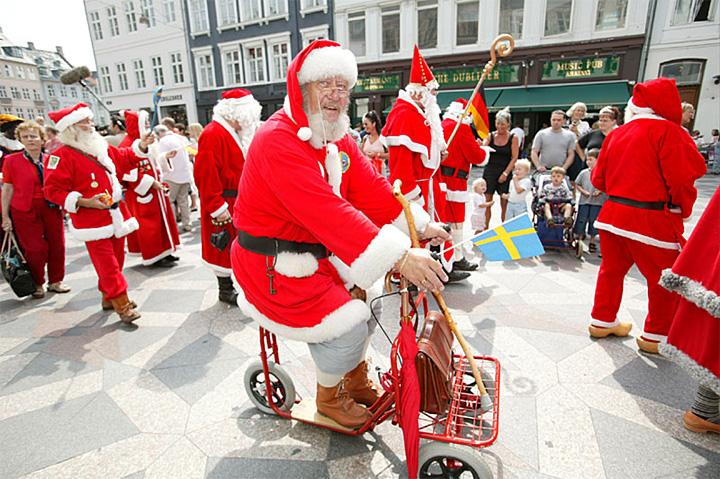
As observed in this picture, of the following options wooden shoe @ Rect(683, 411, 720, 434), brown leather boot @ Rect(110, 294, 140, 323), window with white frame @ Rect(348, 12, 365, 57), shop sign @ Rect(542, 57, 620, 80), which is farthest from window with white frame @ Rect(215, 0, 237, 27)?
wooden shoe @ Rect(683, 411, 720, 434)

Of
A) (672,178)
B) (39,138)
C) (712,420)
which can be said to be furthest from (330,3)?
(712,420)

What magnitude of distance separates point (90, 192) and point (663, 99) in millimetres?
Answer: 4932

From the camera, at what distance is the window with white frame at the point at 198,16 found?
22891 mm

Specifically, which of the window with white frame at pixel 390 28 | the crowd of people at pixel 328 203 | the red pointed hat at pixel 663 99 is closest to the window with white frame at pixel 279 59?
the window with white frame at pixel 390 28

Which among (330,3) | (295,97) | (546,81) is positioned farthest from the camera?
(330,3)

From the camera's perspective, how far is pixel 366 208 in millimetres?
2314

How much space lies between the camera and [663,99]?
2.84 metres

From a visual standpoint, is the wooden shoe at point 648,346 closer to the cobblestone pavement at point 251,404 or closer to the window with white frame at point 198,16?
the cobblestone pavement at point 251,404

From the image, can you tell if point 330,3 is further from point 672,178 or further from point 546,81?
point 672,178

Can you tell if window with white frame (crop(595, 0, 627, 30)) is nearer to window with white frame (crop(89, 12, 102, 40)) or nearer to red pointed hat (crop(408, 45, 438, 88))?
red pointed hat (crop(408, 45, 438, 88))

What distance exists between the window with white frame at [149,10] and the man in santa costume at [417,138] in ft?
88.7

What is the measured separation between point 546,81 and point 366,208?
54.7 ft

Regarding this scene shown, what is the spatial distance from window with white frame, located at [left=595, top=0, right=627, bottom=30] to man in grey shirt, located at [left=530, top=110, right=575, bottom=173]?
38.7 ft

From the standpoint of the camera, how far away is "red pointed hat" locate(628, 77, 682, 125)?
282 centimetres
